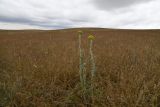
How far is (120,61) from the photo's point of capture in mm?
3301

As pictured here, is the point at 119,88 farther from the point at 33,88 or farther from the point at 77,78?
the point at 33,88

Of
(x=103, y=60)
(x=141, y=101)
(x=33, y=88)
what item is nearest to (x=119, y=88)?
(x=141, y=101)

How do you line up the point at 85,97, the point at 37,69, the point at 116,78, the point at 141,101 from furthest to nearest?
the point at 37,69
the point at 116,78
the point at 85,97
the point at 141,101

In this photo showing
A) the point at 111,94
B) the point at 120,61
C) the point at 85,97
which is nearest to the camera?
the point at 111,94

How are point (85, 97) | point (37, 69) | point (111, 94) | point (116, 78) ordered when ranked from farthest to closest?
point (37, 69) < point (116, 78) < point (85, 97) < point (111, 94)

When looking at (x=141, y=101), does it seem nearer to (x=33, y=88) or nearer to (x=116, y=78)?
(x=116, y=78)

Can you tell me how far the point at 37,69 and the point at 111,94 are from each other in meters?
1.41

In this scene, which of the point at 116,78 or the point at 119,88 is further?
the point at 116,78

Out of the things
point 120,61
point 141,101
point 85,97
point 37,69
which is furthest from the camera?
point 120,61

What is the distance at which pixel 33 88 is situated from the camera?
7.61ft

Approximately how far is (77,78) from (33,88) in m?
0.69

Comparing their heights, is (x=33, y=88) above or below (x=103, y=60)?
below

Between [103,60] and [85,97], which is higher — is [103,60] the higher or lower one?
the higher one

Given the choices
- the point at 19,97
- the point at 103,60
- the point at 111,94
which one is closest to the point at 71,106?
the point at 111,94
